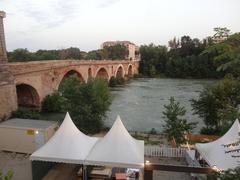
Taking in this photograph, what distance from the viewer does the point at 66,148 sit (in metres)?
10.6

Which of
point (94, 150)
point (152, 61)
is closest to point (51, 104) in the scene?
point (94, 150)

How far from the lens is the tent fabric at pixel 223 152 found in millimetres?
9633

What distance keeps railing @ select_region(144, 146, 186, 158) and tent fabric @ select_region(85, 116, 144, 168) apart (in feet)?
10.2

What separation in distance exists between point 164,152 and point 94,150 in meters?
4.93

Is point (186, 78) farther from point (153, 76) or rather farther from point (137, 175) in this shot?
point (137, 175)

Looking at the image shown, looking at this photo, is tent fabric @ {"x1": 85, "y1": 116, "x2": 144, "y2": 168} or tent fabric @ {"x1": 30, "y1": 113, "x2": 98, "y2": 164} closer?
tent fabric @ {"x1": 85, "y1": 116, "x2": 144, "y2": 168}

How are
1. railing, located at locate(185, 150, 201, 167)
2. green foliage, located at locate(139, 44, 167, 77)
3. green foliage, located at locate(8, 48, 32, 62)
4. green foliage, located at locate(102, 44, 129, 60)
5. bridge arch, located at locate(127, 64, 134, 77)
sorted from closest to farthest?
railing, located at locate(185, 150, 201, 167), green foliage, located at locate(8, 48, 32, 62), bridge arch, located at locate(127, 64, 134, 77), green foliage, located at locate(139, 44, 167, 77), green foliage, located at locate(102, 44, 129, 60)

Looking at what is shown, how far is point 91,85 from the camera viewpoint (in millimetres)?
19109

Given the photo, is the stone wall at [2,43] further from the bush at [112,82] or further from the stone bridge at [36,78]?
the bush at [112,82]

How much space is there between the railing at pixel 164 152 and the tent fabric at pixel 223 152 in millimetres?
2371

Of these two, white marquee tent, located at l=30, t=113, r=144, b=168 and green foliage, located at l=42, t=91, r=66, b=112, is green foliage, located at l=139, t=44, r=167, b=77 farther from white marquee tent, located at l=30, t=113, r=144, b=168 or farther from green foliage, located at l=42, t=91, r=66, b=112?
white marquee tent, located at l=30, t=113, r=144, b=168

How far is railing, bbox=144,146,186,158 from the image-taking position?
13609 mm

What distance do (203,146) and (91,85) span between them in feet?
33.7

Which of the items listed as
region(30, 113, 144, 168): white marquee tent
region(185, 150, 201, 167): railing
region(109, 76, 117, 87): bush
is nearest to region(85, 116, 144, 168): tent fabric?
region(30, 113, 144, 168): white marquee tent
